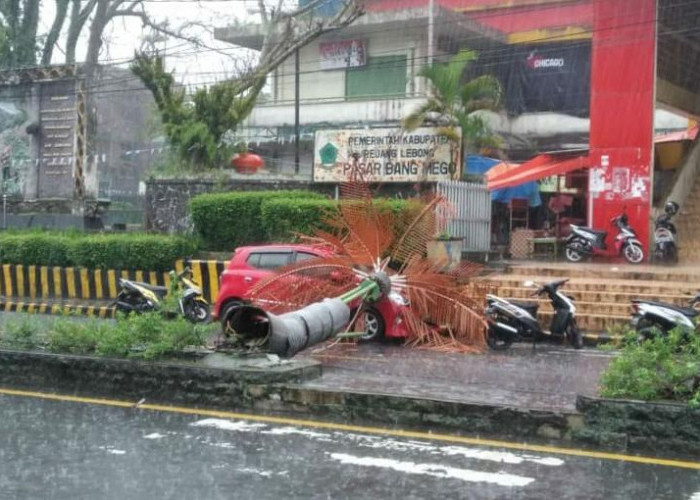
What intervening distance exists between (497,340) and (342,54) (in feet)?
79.2

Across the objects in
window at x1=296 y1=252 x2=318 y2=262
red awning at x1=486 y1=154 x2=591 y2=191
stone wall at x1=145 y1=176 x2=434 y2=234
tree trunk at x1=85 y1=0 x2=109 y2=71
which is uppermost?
tree trunk at x1=85 y1=0 x2=109 y2=71

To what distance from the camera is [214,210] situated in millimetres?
20438

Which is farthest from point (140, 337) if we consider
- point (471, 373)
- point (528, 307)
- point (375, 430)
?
point (528, 307)

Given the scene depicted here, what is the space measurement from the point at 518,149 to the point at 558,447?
1048 inches

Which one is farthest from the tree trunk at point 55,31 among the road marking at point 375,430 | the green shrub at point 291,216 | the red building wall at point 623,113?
the road marking at point 375,430

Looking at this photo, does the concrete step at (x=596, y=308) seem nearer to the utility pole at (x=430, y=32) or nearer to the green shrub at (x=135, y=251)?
the green shrub at (x=135, y=251)

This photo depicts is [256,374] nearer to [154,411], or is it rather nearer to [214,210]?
[154,411]

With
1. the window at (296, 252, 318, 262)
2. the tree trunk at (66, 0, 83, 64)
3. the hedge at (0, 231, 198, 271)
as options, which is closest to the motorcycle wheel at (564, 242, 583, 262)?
the window at (296, 252, 318, 262)

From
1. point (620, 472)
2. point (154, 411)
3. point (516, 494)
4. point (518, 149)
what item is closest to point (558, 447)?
point (620, 472)

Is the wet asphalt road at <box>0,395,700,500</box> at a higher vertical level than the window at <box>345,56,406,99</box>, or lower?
lower

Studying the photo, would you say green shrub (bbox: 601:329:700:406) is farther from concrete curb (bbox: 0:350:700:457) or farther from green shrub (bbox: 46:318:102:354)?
green shrub (bbox: 46:318:102:354)

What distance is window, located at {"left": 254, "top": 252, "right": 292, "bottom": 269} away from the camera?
14.7 metres

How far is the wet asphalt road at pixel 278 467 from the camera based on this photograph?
6121mm

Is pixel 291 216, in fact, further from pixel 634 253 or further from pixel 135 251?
pixel 634 253
